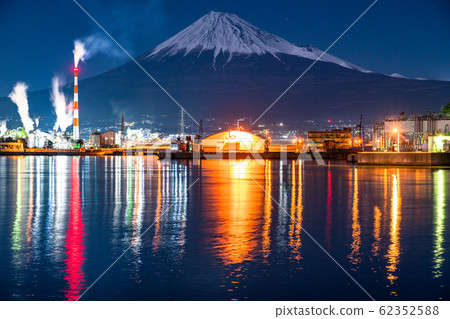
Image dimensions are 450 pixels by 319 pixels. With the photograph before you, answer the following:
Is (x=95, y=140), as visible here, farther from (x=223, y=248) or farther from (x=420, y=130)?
(x=223, y=248)

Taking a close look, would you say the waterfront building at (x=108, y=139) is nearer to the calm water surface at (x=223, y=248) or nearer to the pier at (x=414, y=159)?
the pier at (x=414, y=159)

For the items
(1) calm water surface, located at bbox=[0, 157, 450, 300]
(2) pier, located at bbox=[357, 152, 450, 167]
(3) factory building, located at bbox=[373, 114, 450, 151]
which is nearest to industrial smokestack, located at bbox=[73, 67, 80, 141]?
(3) factory building, located at bbox=[373, 114, 450, 151]

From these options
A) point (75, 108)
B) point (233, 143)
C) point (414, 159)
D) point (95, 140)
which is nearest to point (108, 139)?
point (95, 140)

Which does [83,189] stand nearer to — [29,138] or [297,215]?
[297,215]

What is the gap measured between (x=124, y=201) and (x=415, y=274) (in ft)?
46.3

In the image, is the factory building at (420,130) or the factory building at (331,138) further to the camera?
the factory building at (331,138)

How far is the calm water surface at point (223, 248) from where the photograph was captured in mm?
9453

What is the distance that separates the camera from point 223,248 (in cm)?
1253

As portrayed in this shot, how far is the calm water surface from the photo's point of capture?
9.45m

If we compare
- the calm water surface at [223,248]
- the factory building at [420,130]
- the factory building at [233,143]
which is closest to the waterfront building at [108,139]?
the factory building at [233,143]

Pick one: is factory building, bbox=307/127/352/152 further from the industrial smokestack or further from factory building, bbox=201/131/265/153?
the industrial smokestack
